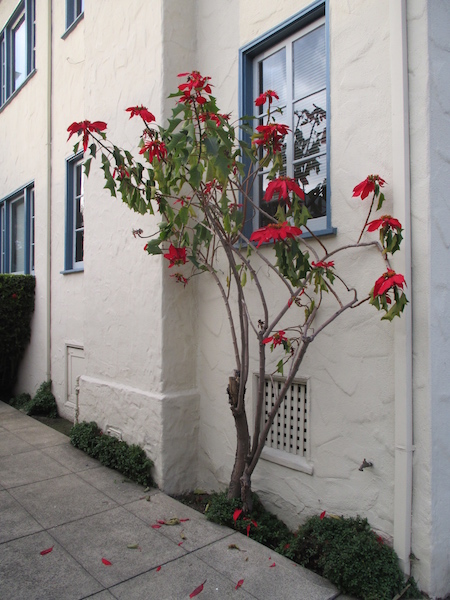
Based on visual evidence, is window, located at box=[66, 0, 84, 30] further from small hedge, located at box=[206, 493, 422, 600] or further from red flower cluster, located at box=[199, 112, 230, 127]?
small hedge, located at box=[206, 493, 422, 600]

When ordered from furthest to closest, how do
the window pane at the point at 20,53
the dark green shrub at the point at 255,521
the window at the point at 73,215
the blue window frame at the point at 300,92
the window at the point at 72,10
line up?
the window pane at the point at 20,53, the window at the point at 72,10, the window at the point at 73,215, the blue window frame at the point at 300,92, the dark green shrub at the point at 255,521

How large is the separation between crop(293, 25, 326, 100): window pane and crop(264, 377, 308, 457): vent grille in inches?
88.6

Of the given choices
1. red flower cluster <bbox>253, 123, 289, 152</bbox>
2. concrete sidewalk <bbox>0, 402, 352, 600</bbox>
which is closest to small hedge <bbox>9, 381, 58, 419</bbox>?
concrete sidewalk <bbox>0, 402, 352, 600</bbox>

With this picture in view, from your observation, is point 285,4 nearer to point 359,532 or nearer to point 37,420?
point 359,532

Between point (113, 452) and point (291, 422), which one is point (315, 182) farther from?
point (113, 452)

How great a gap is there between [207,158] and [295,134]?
111cm

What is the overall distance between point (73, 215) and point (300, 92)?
13.8 ft

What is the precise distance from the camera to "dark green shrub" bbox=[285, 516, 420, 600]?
281 cm

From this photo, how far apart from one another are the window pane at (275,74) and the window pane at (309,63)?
13cm

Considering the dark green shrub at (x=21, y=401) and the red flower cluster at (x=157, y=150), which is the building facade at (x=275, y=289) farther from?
the red flower cluster at (x=157, y=150)

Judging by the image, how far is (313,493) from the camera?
3.54 m

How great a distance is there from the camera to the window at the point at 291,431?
3.70m

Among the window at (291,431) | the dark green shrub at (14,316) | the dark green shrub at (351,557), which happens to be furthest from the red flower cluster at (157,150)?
the dark green shrub at (14,316)

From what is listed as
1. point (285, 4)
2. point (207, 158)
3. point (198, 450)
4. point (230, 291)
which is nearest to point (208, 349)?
point (230, 291)
